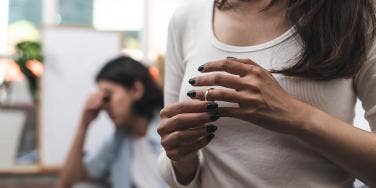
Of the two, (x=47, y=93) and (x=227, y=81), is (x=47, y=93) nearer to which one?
(x=47, y=93)

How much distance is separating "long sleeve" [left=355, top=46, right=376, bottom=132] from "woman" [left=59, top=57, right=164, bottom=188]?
4.14 feet

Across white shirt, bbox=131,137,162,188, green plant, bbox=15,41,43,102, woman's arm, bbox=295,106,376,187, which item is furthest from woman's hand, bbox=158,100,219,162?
green plant, bbox=15,41,43,102

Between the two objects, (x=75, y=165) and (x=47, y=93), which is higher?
(x=47, y=93)

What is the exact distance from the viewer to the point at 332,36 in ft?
1.98

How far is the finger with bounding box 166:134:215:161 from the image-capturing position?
607mm

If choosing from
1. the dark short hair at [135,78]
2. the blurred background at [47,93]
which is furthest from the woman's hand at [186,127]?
the blurred background at [47,93]

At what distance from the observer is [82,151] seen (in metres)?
1.97

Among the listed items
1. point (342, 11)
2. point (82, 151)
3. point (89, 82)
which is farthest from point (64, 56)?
point (342, 11)

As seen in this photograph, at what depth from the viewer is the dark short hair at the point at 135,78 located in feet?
6.29

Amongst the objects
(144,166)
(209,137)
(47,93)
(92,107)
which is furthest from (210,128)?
(47,93)

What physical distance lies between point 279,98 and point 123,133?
1.38m

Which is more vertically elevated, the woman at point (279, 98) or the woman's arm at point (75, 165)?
the woman at point (279, 98)

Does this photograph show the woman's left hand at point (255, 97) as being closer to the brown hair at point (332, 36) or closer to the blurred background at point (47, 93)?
the brown hair at point (332, 36)

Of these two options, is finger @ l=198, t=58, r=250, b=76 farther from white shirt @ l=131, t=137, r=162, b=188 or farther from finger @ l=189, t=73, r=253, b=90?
white shirt @ l=131, t=137, r=162, b=188
